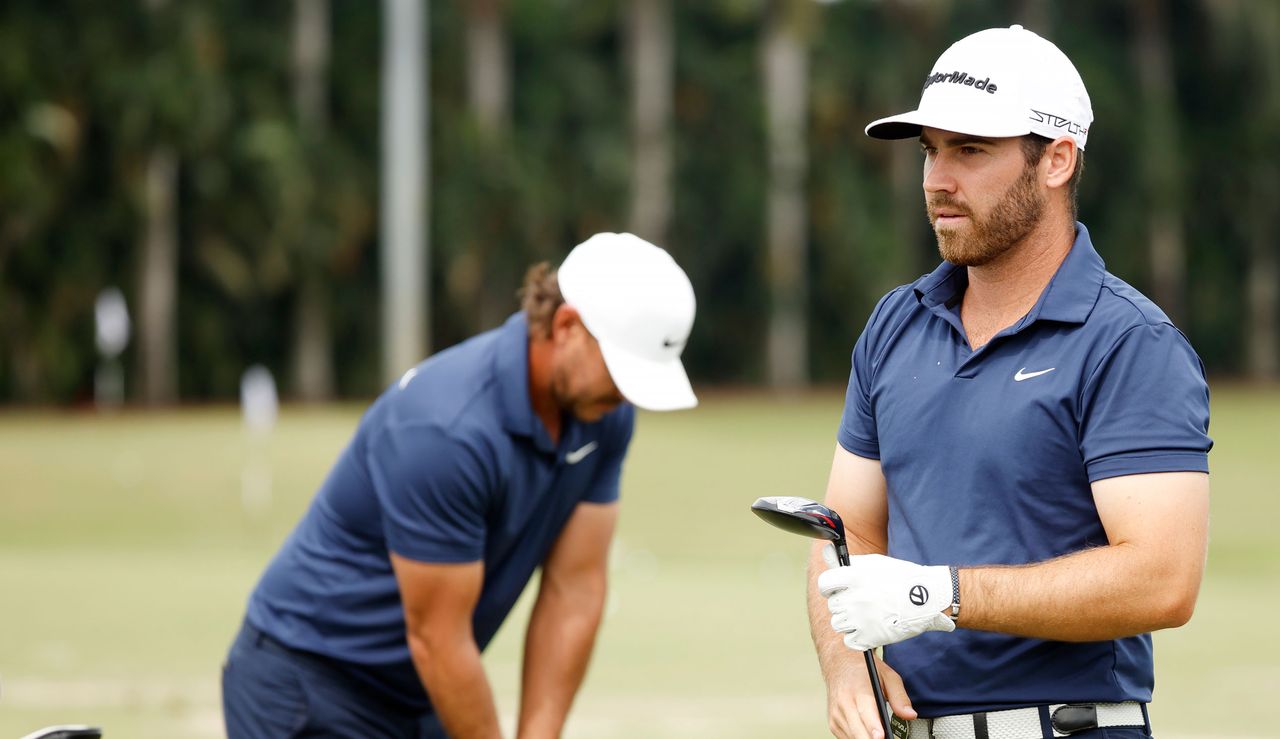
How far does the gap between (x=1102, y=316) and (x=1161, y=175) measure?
39.5m

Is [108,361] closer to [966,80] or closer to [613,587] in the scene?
[613,587]

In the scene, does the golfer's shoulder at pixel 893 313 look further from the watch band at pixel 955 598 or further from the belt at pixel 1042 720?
the belt at pixel 1042 720

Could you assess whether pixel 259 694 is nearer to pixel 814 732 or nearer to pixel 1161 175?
pixel 814 732

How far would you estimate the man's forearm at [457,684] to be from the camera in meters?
4.49

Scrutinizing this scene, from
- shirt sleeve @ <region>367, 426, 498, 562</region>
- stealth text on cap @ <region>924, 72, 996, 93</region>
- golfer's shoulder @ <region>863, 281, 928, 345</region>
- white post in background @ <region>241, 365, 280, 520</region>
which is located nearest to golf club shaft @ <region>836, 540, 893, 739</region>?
golfer's shoulder @ <region>863, 281, 928, 345</region>

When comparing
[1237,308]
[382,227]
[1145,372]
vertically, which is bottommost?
[1237,308]

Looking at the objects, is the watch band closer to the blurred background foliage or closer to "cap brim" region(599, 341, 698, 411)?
"cap brim" region(599, 341, 698, 411)

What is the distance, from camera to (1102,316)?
343 cm

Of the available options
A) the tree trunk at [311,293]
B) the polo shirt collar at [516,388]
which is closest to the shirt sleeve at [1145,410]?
the polo shirt collar at [516,388]

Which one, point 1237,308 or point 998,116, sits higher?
point 998,116

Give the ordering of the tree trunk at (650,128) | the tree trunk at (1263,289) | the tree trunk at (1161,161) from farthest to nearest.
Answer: the tree trunk at (1263,289) < the tree trunk at (1161,161) < the tree trunk at (650,128)

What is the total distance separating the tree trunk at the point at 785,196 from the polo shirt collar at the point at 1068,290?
34455 millimetres

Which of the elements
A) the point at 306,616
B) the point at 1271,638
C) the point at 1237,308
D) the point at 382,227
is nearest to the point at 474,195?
the point at 382,227

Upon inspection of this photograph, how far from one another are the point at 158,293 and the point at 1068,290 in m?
30.1
